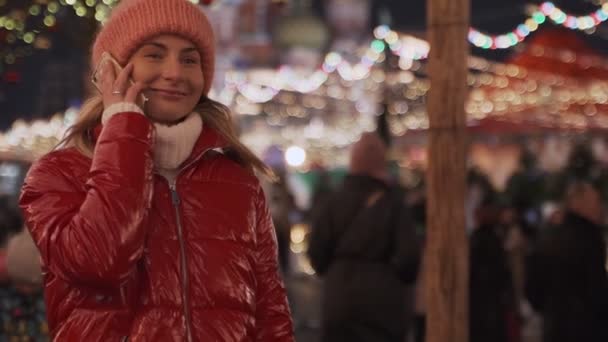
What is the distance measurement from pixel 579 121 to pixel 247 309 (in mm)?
40367

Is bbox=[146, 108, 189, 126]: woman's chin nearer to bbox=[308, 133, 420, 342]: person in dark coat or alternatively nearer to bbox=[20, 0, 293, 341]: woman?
bbox=[20, 0, 293, 341]: woman

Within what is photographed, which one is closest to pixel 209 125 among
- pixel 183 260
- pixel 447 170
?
pixel 183 260

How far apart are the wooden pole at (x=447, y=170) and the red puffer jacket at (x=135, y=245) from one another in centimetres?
217

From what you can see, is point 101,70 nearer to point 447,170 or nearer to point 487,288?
point 447,170

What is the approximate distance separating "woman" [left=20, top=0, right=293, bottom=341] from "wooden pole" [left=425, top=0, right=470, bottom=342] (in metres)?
1.95

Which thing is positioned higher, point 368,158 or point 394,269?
point 368,158

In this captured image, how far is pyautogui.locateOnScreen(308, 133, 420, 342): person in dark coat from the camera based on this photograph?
24.8 feet

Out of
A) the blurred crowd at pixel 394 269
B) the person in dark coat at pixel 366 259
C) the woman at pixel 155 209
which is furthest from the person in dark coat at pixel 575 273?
the woman at pixel 155 209

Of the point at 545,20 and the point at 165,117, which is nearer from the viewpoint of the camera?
the point at 165,117

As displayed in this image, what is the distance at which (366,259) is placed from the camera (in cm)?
764

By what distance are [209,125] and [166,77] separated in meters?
0.22

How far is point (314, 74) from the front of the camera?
41.2 meters

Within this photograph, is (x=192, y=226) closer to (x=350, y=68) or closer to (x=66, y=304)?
(x=66, y=304)

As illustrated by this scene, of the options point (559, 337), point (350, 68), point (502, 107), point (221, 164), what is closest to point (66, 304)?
point (221, 164)
